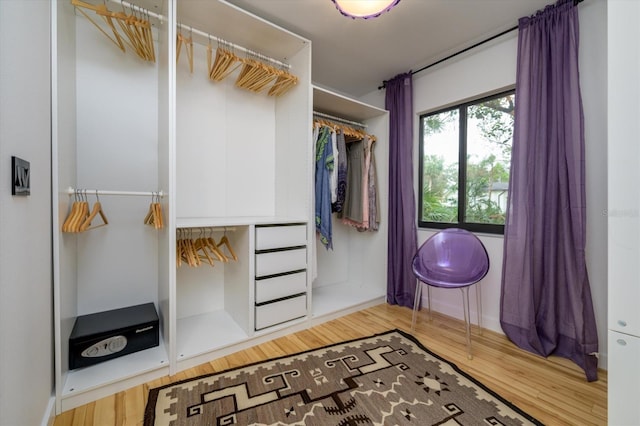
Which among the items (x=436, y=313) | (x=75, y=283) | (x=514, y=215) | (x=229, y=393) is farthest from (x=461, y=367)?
(x=75, y=283)

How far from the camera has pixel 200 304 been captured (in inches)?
84.4

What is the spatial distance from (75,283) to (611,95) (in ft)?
9.45

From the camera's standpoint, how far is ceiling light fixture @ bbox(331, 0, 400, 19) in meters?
1.36

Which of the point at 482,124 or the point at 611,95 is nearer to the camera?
the point at 611,95

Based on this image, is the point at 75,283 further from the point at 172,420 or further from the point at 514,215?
the point at 514,215

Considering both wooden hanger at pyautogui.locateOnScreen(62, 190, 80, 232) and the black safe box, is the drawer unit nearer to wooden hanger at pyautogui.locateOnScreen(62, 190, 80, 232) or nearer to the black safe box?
the black safe box

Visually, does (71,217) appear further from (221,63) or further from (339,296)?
(339,296)

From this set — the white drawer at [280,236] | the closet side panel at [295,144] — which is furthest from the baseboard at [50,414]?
the closet side panel at [295,144]

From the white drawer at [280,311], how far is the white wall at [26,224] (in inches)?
41.8

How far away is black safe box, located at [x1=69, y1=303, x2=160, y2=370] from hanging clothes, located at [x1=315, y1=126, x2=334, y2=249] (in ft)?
4.60

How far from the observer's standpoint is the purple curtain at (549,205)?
63.5 inches

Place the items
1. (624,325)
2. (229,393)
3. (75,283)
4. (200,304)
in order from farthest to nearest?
(200,304), (75,283), (229,393), (624,325)

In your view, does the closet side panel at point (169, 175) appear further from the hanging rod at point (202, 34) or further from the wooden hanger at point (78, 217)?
the wooden hanger at point (78, 217)

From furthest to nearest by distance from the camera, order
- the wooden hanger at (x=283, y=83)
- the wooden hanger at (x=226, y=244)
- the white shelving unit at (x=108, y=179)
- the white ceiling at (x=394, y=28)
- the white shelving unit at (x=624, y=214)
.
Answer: the wooden hanger at (x=283, y=83)
the wooden hanger at (x=226, y=244)
the white ceiling at (x=394, y=28)
the white shelving unit at (x=108, y=179)
the white shelving unit at (x=624, y=214)
